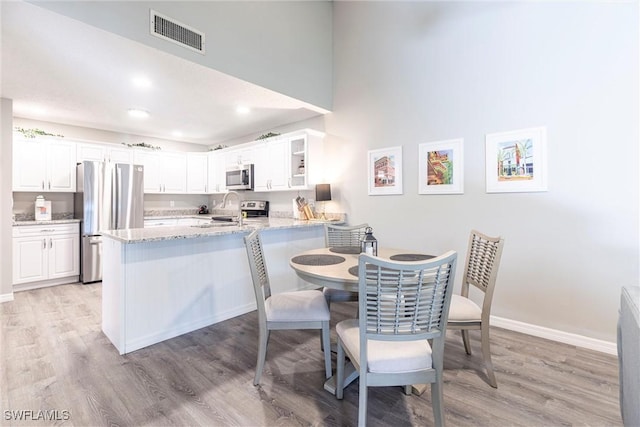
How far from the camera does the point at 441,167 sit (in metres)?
3.16

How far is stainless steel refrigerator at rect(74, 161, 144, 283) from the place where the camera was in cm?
426

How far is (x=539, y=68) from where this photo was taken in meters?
2.59

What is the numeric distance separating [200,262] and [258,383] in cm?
136

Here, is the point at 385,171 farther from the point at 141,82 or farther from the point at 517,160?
the point at 141,82

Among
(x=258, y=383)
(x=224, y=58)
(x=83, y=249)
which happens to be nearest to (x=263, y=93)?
(x=224, y=58)

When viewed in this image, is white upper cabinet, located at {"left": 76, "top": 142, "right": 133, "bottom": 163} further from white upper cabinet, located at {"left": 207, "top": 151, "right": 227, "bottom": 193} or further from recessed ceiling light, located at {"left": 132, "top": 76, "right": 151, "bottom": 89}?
recessed ceiling light, located at {"left": 132, "top": 76, "right": 151, "bottom": 89}

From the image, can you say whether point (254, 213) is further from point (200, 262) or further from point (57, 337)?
point (57, 337)

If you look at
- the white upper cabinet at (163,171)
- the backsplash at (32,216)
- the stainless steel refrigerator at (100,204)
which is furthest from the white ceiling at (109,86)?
the backsplash at (32,216)

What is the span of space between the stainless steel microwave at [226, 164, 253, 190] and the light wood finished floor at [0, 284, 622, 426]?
2.81 meters

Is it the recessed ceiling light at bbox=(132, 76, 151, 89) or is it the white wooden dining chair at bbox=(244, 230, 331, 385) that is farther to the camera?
the recessed ceiling light at bbox=(132, 76, 151, 89)

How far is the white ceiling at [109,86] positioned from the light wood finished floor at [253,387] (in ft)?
8.12

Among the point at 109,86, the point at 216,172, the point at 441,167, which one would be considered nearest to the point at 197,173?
the point at 216,172

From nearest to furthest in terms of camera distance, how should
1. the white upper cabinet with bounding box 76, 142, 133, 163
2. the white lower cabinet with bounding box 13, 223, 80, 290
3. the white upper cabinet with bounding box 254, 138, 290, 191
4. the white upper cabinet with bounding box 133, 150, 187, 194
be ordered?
the white lower cabinet with bounding box 13, 223, 80, 290, the white upper cabinet with bounding box 254, 138, 290, 191, the white upper cabinet with bounding box 76, 142, 133, 163, the white upper cabinet with bounding box 133, 150, 187, 194


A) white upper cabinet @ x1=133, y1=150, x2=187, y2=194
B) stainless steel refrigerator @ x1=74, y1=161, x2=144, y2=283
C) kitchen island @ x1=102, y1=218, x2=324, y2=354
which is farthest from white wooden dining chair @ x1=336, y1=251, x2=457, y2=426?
white upper cabinet @ x1=133, y1=150, x2=187, y2=194
